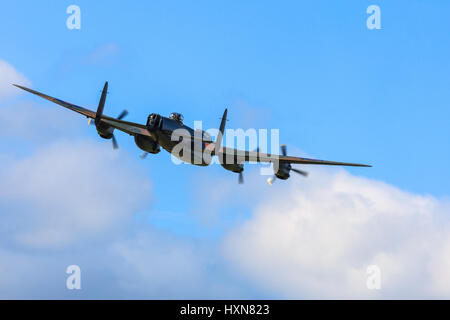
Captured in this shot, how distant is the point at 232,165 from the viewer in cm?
6303

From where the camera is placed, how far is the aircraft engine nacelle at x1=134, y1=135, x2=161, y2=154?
61.2m

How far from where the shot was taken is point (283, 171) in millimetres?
64062

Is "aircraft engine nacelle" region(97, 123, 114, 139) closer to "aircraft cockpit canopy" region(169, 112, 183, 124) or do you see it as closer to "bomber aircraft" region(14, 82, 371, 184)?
"bomber aircraft" region(14, 82, 371, 184)

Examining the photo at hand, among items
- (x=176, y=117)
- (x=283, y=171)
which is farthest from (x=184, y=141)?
(x=283, y=171)

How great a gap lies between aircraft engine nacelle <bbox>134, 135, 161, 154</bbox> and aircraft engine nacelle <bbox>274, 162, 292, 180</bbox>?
13.0 meters

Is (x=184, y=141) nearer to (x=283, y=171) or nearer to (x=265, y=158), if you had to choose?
(x=265, y=158)

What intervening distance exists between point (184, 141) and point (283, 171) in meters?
11.4

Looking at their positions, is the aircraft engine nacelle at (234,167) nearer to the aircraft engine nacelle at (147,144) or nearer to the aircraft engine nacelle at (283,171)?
the aircraft engine nacelle at (283,171)

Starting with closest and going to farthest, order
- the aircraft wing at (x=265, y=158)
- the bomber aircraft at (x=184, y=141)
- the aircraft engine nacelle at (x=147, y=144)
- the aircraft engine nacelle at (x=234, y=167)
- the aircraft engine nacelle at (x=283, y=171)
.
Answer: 1. the bomber aircraft at (x=184, y=141)
2. the aircraft engine nacelle at (x=147, y=144)
3. the aircraft wing at (x=265, y=158)
4. the aircraft engine nacelle at (x=234, y=167)
5. the aircraft engine nacelle at (x=283, y=171)

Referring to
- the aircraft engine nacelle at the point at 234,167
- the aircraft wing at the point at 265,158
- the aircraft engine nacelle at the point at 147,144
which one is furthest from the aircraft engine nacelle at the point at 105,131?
the aircraft engine nacelle at the point at 234,167

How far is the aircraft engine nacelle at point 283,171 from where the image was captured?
64000 millimetres
